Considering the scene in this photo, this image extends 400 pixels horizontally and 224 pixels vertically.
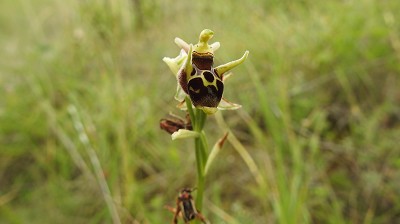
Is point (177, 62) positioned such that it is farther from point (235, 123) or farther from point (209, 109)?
point (235, 123)

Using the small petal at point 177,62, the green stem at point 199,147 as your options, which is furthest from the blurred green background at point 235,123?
the small petal at point 177,62

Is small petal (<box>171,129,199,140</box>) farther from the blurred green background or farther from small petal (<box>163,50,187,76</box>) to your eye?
the blurred green background

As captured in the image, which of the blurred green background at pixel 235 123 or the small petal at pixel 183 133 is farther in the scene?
the blurred green background at pixel 235 123

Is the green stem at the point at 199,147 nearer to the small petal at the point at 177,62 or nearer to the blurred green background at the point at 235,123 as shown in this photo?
the small petal at the point at 177,62

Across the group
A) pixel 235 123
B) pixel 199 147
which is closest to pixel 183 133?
pixel 199 147

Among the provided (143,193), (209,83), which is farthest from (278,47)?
(209,83)

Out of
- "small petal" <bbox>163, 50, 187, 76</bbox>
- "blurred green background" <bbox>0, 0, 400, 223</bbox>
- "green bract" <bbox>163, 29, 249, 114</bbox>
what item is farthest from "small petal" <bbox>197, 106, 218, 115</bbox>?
"blurred green background" <bbox>0, 0, 400, 223</bbox>
